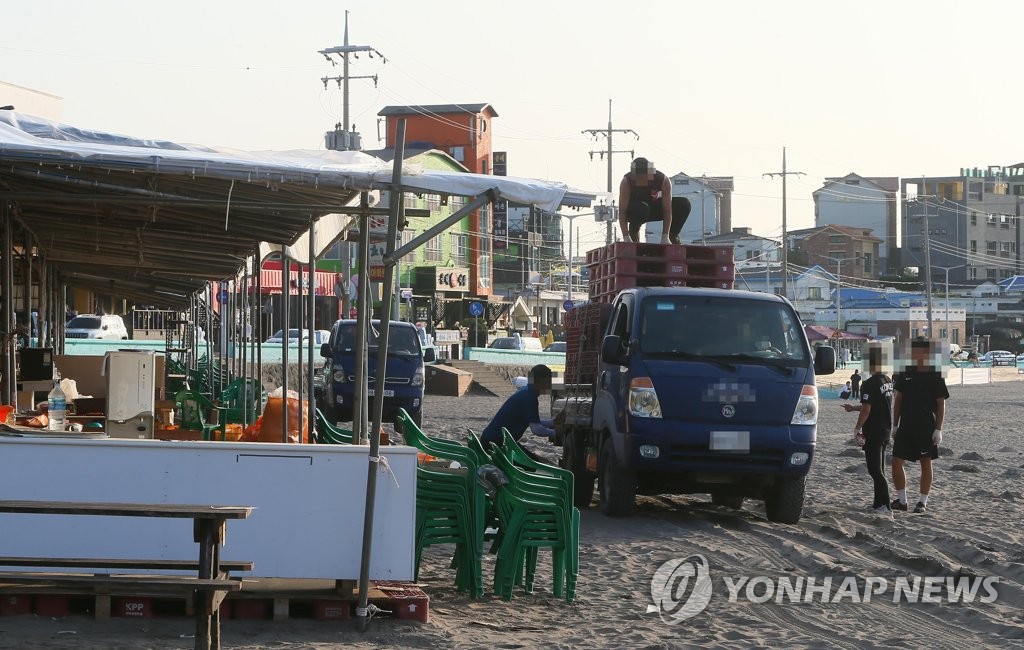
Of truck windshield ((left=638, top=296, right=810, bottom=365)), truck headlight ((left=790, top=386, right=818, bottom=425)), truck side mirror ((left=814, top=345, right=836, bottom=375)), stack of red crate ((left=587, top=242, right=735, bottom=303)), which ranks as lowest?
truck headlight ((left=790, top=386, right=818, bottom=425))

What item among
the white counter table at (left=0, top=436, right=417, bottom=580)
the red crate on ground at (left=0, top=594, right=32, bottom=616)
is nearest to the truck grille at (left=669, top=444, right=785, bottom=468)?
the white counter table at (left=0, top=436, right=417, bottom=580)

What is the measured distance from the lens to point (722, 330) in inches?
480

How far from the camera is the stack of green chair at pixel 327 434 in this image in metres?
10.8

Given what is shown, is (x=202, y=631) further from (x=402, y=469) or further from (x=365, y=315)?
(x=365, y=315)

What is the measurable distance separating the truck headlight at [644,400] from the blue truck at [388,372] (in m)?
10.4

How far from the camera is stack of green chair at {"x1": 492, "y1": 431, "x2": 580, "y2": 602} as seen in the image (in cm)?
845

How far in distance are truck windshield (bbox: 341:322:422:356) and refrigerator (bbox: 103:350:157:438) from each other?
13.2m

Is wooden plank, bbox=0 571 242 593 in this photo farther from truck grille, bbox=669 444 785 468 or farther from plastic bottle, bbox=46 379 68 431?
truck grille, bbox=669 444 785 468

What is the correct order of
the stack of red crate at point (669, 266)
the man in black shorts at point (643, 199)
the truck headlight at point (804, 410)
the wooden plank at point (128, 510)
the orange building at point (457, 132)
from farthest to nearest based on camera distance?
the orange building at point (457, 132)
the man in black shorts at point (643, 199)
the stack of red crate at point (669, 266)
the truck headlight at point (804, 410)
the wooden plank at point (128, 510)

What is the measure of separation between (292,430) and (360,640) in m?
4.83

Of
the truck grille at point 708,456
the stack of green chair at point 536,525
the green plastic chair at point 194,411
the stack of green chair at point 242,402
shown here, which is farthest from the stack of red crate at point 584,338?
the stack of green chair at point 536,525

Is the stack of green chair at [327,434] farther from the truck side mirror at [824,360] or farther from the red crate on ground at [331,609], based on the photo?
the truck side mirror at [824,360]

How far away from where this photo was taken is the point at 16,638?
6602 millimetres

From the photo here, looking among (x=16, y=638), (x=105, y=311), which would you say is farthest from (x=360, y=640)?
(x=105, y=311)
